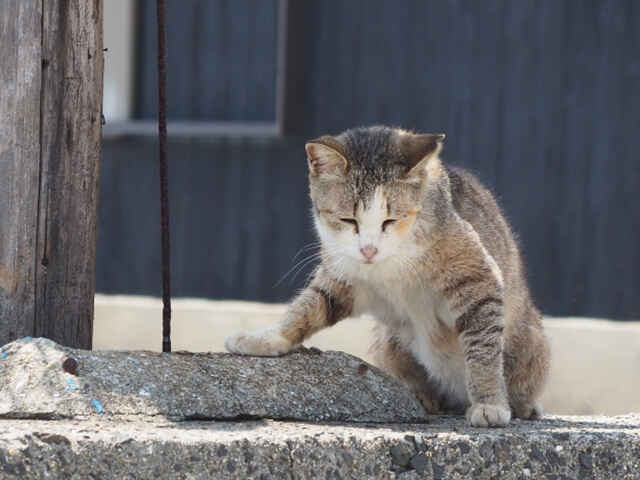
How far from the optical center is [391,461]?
345 centimetres

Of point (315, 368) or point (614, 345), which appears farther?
point (614, 345)

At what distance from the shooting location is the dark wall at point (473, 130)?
8242 millimetres

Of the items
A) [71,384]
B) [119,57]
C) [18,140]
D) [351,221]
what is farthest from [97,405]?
[119,57]

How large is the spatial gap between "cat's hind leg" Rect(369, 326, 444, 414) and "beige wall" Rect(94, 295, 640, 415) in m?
3.29

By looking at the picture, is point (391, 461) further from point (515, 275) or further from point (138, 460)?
point (515, 275)

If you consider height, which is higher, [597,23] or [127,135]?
[597,23]

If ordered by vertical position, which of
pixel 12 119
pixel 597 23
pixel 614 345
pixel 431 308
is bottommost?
pixel 614 345

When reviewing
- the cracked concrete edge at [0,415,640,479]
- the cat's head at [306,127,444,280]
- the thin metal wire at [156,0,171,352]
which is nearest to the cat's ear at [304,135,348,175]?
the cat's head at [306,127,444,280]

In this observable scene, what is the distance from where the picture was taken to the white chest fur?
4207 mm

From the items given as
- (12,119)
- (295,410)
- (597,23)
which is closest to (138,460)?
(295,410)

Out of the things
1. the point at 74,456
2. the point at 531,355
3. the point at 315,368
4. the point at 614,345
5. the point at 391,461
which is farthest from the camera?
the point at 614,345

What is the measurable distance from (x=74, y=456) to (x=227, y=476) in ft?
1.55

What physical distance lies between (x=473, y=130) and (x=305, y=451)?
18.4 ft

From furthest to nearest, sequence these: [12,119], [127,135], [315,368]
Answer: [127,135] → [315,368] → [12,119]
